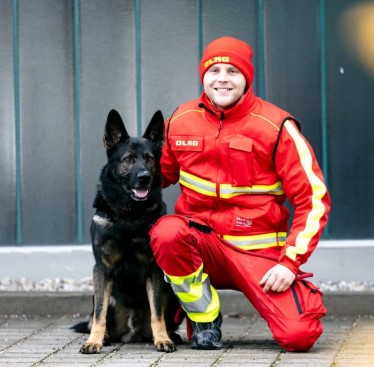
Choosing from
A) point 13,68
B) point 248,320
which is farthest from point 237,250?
point 13,68

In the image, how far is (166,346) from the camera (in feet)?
22.7

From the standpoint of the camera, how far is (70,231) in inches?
382

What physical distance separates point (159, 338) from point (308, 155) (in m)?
1.34

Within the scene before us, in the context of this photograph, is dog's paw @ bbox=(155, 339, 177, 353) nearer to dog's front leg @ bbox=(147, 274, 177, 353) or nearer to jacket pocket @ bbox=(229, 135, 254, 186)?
dog's front leg @ bbox=(147, 274, 177, 353)

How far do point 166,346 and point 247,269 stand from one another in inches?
25.2

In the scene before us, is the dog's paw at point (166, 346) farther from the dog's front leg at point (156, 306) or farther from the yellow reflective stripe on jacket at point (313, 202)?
the yellow reflective stripe on jacket at point (313, 202)

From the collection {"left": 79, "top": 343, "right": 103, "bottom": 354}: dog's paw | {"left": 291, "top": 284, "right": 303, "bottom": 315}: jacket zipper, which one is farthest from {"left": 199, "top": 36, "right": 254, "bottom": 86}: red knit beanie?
{"left": 79, "top": 343, "right": 103, "bottom": 354}: dog's paw

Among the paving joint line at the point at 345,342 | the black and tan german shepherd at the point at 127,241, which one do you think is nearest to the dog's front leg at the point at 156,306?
the black and tan german shepherd at the point at 127,241

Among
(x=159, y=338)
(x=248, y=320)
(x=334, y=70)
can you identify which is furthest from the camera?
(x=334, y=70)

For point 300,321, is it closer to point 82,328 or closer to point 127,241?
point 127,241

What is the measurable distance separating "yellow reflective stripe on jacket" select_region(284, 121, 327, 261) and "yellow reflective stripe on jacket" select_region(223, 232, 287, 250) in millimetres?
280

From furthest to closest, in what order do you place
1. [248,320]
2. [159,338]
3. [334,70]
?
1. [334,70]
2. [248,320]
3. [159,338]

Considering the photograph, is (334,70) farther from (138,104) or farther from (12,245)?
(12,245)

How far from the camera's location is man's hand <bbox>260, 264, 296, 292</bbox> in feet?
22.6
